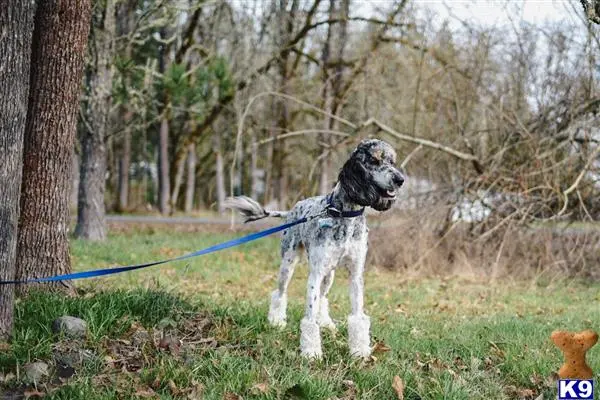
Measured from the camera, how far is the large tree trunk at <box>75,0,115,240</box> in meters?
12.7

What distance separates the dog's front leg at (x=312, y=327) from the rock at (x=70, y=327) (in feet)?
5.26

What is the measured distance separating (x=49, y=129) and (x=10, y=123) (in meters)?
1.15

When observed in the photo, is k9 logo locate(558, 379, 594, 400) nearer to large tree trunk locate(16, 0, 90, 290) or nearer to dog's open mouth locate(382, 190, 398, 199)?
dog's open mouth locate(382, 190, 398, 199)

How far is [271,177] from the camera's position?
1062 inches

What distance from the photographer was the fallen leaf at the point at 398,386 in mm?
4375

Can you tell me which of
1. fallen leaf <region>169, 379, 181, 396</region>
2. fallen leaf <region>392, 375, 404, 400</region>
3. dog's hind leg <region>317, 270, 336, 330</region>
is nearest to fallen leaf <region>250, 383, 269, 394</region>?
fallen leaf <region>169, 379, 181, 396</region>

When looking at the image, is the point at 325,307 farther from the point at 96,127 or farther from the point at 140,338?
the point at 96,127

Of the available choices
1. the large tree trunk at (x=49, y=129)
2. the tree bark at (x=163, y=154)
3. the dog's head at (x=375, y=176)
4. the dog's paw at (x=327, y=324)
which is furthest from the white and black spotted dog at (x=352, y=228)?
the tree bark at (x=163, y=154)

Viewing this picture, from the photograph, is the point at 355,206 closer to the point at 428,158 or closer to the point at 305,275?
the point at 305,275

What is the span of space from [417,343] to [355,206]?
1.46 metres

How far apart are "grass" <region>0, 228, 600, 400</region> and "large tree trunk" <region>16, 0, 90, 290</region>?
52cm

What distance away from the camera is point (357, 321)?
5098 millimetres

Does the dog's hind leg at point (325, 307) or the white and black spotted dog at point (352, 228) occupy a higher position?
the white and black spotted dog at point (352, 228)

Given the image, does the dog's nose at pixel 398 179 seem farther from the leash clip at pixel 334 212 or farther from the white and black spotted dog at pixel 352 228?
the leash clip at pixel 334 212
